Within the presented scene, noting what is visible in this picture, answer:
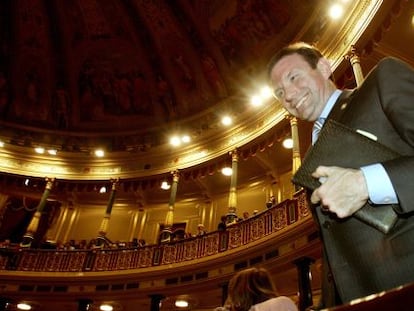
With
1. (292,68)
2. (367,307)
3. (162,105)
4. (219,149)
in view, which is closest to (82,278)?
(219,149)

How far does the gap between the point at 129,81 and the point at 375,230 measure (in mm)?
19754

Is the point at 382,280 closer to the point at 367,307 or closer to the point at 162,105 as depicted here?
the point at 367,307

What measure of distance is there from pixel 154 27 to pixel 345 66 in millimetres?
10736

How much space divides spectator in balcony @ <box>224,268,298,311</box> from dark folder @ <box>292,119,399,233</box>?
1.29 meters

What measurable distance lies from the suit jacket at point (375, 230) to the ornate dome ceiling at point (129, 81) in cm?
1390

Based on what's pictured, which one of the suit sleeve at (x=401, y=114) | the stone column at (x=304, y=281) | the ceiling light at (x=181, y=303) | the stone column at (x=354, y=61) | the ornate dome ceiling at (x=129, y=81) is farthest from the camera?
the ornate dome ceiling at (x=129, y=81)

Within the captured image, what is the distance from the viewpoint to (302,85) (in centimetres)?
217

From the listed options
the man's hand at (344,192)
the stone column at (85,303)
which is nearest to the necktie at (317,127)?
the man's hand at (344,192)

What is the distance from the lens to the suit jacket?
1.44m

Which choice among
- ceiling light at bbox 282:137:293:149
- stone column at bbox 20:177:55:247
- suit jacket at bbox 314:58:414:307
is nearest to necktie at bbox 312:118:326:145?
suit jacket at bbox 314:58:414:307

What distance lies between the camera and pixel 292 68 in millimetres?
2223

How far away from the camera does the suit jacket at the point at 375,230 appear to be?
1438 millimetres

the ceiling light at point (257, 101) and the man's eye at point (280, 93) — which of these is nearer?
the man's eye at point (280, 93)

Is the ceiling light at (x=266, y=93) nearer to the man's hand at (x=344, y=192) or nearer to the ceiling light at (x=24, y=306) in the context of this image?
the ceiling light at (x=24, y=306)
